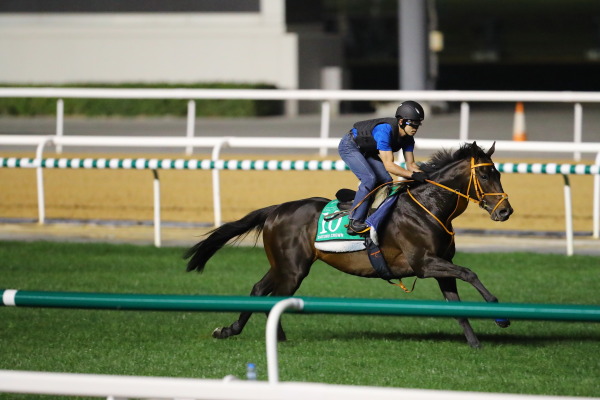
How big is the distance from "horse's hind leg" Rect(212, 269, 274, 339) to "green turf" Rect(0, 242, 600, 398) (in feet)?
0.24

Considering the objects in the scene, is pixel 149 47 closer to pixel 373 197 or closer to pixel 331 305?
pixel 373 197

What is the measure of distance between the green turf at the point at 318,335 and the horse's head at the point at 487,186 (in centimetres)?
80

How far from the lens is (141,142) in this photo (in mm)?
9805

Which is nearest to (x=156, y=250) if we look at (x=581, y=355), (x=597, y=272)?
(x=597, y=272)

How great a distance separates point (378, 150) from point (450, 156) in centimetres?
44

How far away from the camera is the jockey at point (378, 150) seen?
6.12 metres

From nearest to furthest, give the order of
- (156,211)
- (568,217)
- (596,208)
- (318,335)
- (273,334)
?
(273,334) < (318,335) < (568,217) < (596,208) < (156,211)

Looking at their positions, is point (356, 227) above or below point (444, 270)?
above

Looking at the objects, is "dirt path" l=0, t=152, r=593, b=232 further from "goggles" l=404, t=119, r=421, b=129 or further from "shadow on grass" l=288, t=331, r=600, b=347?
"goggles" l=404, t=119, r=421, b=129

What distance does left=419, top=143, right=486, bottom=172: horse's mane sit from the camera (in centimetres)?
621

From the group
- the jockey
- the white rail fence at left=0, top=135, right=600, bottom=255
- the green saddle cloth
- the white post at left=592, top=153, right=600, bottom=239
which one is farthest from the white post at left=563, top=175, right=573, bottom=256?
the green saddle cloth

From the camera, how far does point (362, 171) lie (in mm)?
6402

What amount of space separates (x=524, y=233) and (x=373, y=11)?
990 inches

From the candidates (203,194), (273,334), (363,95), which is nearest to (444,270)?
(273,334)
